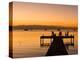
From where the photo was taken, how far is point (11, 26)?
2.03 metres

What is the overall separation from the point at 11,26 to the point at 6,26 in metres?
0.06

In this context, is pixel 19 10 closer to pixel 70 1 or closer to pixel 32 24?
pixel 32 24

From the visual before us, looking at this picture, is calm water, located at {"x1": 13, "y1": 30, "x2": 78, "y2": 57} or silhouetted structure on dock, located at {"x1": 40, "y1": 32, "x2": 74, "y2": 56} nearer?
calm water, located at {"x1": 13, "y1": 30, "x2": 78, "y2": 57}

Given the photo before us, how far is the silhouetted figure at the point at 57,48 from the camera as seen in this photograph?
2.21 m

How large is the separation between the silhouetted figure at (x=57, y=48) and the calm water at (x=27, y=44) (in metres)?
0.06

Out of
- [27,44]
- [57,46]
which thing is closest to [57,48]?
[57,46]

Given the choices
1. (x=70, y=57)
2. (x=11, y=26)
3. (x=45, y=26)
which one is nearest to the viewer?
(x=11, y=26)

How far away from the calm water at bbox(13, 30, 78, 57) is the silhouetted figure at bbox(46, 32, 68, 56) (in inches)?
2.4

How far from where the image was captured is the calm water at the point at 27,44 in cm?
204

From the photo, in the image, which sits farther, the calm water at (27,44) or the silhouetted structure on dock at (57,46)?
the silhouetted structure on dock at (57,46)

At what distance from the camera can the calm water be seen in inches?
80.4

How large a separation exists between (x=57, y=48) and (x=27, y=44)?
0.35m

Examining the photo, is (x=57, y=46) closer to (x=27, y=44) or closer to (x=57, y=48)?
(x=57, y=48)

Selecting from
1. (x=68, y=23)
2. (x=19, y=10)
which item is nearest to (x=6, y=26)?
(x=19, y=10)
